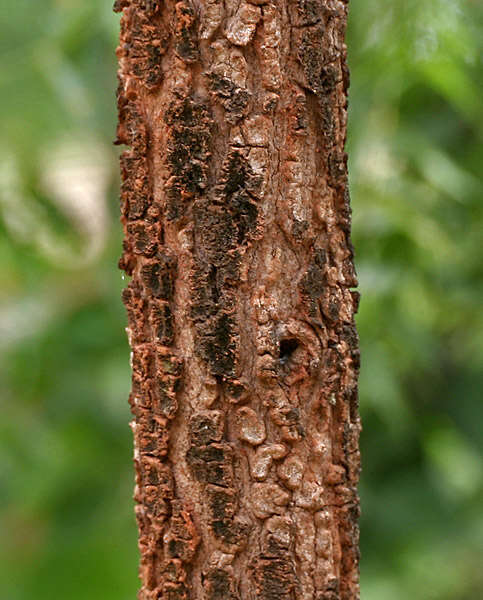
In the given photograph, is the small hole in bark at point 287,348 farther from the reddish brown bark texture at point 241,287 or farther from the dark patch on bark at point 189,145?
the dark patch on bark at point 189,145

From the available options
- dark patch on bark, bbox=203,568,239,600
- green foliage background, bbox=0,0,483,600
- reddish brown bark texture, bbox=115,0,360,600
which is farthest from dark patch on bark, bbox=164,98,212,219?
green foliage background, bbox=0,0,483,600

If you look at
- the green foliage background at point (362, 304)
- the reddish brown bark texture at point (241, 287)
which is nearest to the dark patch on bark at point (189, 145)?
the reddish brown bark texture at point (241, 287)

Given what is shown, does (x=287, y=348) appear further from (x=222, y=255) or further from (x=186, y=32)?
(x=186, y=32)

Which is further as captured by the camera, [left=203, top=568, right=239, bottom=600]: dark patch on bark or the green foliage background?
the green foliage background

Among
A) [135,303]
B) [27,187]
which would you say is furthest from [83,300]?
[135,303]

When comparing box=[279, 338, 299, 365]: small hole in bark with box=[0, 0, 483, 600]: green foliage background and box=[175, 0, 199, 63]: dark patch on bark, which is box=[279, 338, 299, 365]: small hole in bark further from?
box=[0, 0, 483, 600]: green foliage background

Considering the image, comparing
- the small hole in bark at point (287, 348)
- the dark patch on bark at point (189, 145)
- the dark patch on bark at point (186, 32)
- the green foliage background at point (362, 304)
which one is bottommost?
the small hole in bark at point (287, 348)

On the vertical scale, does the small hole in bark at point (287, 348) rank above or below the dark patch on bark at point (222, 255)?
below
